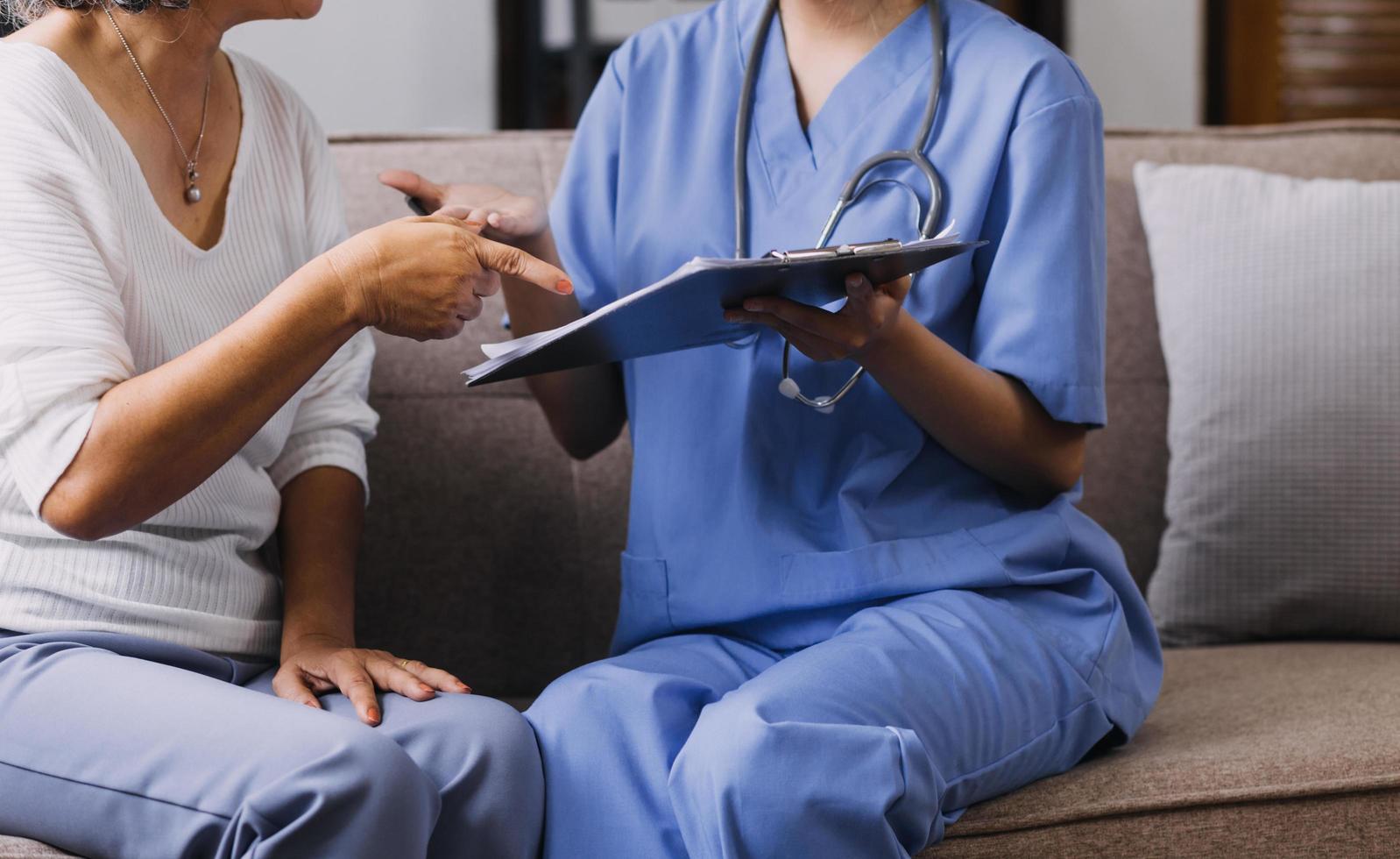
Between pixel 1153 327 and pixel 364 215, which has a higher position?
pixel 364 215

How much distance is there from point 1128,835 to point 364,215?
37.8 inches

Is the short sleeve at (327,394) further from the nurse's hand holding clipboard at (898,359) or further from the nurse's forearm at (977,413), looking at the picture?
the nurse's forearm at (977,413)

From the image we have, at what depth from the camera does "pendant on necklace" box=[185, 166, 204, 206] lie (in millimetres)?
1027

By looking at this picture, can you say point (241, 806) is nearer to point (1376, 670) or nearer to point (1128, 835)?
point (1128, 835)

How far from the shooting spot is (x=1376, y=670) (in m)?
1.21

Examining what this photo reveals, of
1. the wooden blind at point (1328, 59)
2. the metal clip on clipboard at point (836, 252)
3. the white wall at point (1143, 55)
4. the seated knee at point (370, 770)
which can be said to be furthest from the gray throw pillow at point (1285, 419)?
the white wall at point (1143, 55)

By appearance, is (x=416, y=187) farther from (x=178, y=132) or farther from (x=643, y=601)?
(x=643, y=601)

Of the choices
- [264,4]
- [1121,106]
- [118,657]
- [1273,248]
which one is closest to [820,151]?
[264,4]

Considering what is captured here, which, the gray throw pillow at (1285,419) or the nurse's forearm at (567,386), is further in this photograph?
the gray throw pillow at (1285,419)

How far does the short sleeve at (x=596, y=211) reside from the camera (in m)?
1.17

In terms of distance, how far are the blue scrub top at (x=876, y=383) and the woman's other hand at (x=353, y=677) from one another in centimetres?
21

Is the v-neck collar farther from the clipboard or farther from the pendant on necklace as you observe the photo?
the pendant on necklace

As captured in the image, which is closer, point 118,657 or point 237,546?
point 118,657

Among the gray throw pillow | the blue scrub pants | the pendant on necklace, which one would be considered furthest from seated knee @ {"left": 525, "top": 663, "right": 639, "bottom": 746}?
the gray throw pillow
